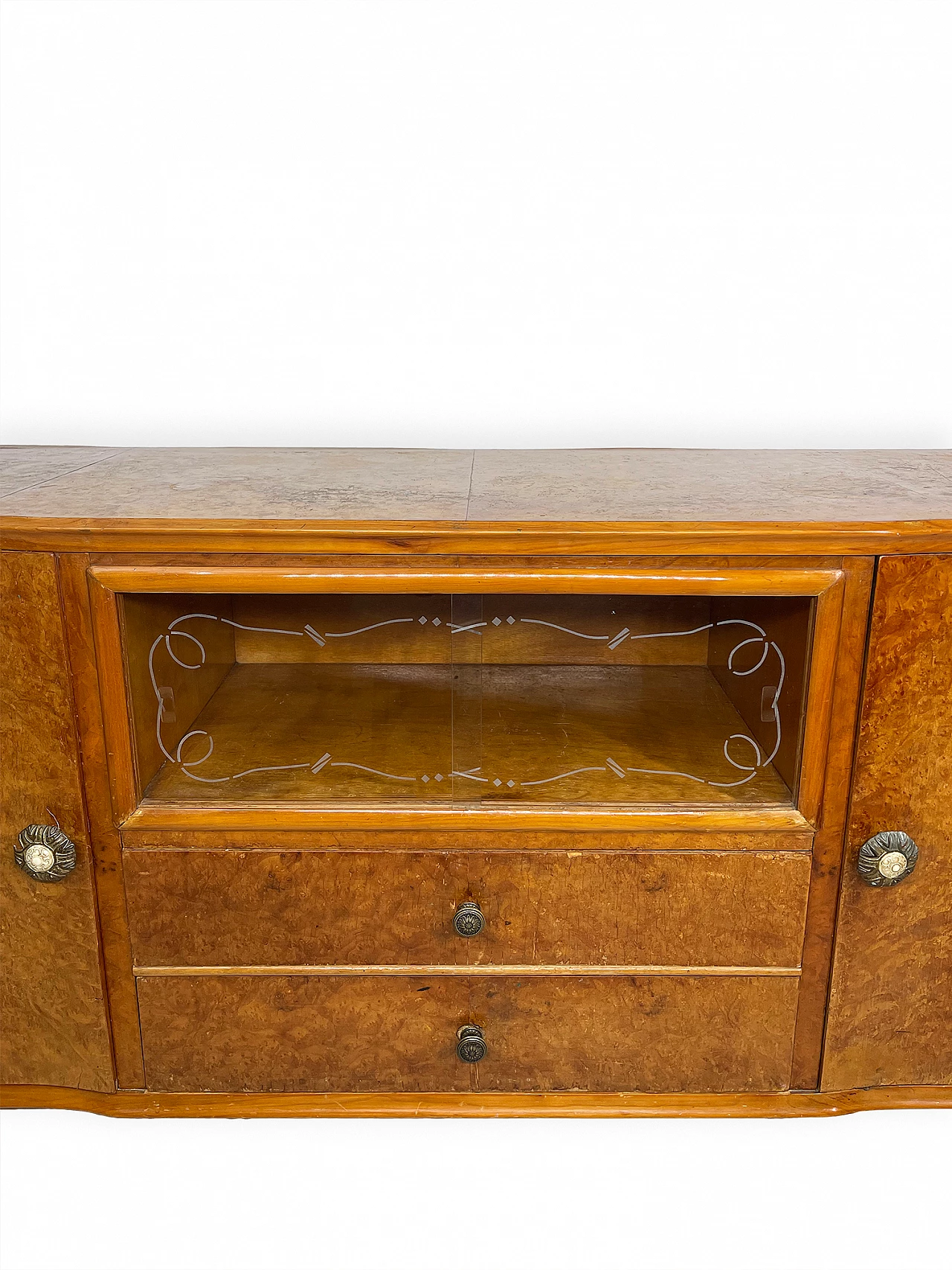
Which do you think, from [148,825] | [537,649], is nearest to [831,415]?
[537,649]

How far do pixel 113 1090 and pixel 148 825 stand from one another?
1.65 ft

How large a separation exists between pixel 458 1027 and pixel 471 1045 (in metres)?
0.05

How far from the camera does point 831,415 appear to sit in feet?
7.18

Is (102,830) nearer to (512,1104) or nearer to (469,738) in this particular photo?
(469,738)

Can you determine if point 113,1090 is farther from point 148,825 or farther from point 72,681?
point 72,681

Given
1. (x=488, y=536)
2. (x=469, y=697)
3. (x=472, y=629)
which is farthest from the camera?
(x=469, y=697)

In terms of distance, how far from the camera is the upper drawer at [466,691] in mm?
1569

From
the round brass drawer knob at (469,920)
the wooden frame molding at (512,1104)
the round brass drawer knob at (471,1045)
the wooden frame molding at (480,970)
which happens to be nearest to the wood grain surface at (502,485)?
the round brass drawer knob at (469,920)

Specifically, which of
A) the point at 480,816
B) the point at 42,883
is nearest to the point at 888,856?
the point at 480,816

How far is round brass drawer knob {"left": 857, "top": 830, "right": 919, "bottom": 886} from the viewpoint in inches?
64.9

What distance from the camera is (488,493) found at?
1709 mm

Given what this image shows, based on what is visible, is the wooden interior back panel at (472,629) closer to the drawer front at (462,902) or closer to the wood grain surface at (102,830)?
the wood grain surface at (102,830)

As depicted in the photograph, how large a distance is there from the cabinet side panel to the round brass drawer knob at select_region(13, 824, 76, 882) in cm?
2

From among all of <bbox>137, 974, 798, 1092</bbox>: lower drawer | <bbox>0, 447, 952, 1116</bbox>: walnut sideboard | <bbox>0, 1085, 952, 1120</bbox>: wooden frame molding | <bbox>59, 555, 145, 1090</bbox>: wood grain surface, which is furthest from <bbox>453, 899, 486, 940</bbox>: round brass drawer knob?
<bbox>59, 555, 145, 1090</bbox>: wood grain surface
